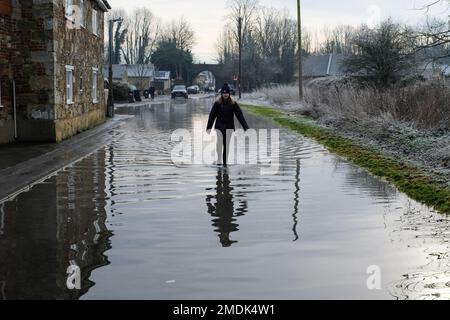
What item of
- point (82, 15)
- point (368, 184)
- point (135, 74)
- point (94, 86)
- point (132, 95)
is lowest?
point (368, 184)

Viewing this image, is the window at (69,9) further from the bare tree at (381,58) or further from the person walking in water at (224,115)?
the bare tree at (381,58)

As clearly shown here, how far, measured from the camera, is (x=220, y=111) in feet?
45.1

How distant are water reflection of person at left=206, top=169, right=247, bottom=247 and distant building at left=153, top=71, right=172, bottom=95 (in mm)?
99447

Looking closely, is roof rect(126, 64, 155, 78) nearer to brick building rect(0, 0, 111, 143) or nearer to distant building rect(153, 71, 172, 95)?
distant building rect(153, 71, 172, 95)

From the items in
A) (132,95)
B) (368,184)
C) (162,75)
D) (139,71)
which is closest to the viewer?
(368,184)

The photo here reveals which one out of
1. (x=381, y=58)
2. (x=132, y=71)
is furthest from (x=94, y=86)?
(x=132, y=71)

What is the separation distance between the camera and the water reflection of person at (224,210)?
24.0 feet

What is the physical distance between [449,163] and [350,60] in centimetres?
2537

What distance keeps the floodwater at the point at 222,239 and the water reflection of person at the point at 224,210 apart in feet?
0.05

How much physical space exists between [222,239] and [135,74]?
10038 centimetres

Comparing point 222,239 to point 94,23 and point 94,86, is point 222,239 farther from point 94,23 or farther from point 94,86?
point 94,23

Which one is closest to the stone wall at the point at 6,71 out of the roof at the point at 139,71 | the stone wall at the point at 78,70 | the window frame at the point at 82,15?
the stone wall at the point at 78,70

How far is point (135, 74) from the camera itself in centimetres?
10500

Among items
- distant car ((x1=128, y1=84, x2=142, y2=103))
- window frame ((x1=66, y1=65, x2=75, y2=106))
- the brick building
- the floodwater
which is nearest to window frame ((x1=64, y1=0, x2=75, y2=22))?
the brick building
